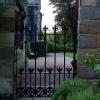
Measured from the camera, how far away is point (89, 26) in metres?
8.96

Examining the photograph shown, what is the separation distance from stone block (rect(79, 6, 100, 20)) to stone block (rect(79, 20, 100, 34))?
0.09 meters

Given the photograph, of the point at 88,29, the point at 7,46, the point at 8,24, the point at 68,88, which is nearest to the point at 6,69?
the point at 7,46

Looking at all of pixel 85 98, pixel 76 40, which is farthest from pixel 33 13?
pixel 85 98

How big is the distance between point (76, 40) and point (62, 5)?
27.3m

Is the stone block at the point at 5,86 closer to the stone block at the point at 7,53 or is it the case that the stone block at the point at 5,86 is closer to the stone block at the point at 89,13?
the stone block at the point at 7,53

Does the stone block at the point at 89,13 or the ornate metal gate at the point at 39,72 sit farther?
the ornate metal gate at the point at 39,72

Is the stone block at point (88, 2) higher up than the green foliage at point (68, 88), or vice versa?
the stone block at point (88, 2)

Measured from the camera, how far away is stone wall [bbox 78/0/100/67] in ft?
29.4

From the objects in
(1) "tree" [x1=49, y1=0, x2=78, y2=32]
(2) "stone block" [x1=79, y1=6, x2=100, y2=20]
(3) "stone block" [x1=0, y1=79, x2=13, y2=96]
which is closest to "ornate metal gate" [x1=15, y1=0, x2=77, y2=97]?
(3) "stone block" [x1=0, y1=79, x2=13, y2=96]

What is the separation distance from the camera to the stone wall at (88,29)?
8953mm

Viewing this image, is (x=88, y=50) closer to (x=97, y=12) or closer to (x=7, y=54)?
(x=97, y=12)

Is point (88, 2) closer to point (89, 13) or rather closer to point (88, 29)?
point (89, 13)

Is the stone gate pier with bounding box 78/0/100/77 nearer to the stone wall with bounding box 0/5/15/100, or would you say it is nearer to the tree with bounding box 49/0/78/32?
the stone wall with bounding box 0/5/15/100

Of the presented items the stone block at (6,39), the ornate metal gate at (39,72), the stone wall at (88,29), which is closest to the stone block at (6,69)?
the stone block at (6,39)
